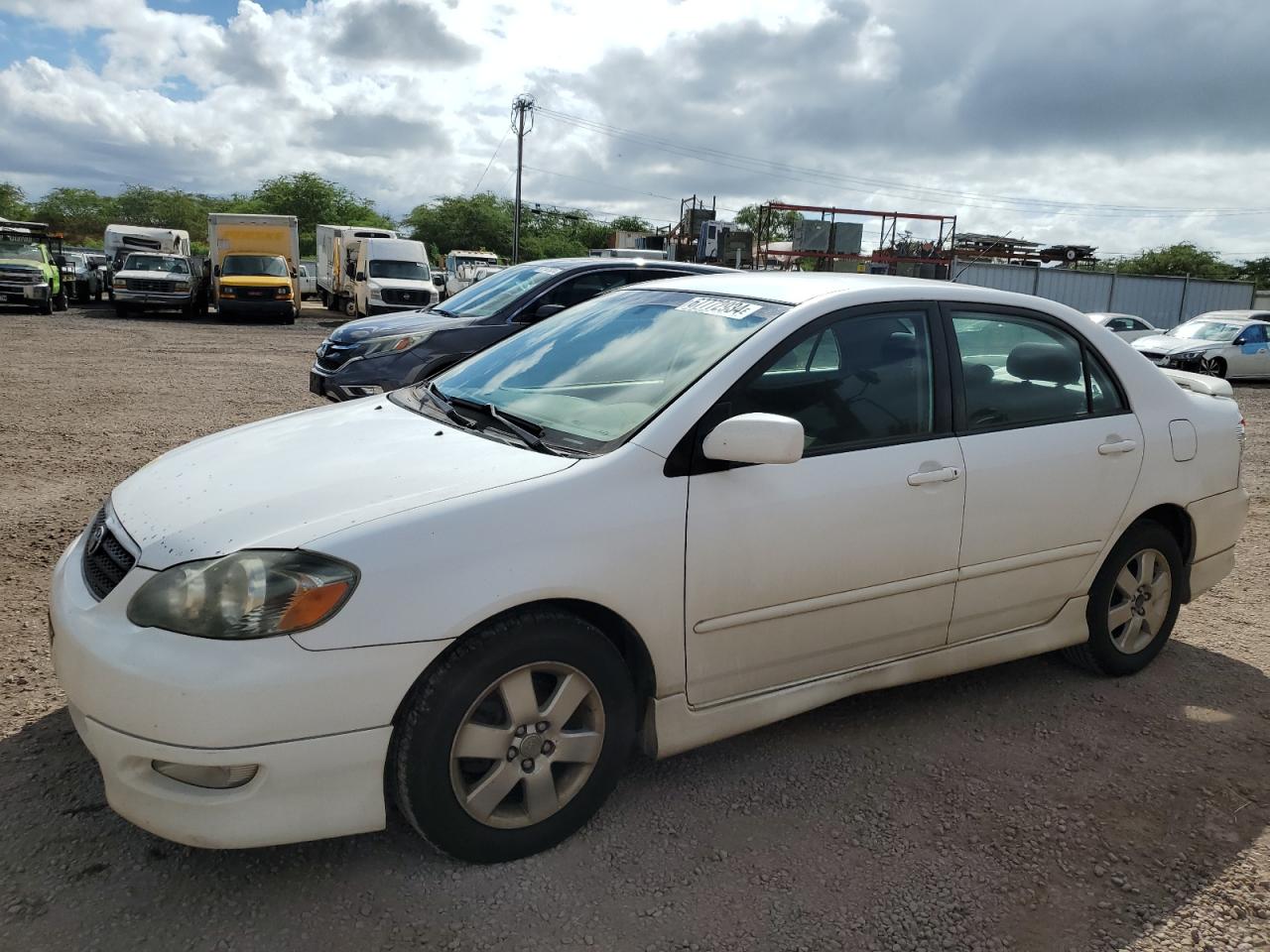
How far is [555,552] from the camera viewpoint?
2.59 meters

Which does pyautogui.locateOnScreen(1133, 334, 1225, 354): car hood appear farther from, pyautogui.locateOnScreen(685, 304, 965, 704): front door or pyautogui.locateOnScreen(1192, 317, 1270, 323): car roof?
pyautogui.locateOnScreen(685, 304, 965, 704): front door

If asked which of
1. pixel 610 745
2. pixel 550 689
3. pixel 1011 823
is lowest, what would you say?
pixel 1011 823

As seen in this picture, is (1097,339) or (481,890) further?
(1097,339)

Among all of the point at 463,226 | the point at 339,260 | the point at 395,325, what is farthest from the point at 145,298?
the point at 463,226

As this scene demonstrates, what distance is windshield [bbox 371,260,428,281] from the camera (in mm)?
24688

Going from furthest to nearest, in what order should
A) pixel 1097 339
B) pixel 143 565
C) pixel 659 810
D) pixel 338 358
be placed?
pixel 338 358 → pixel 1097 339 → pixel 659 810 → pixel 143 565

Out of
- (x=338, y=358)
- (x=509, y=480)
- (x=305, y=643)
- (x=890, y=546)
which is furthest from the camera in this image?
(x=338, y=358)

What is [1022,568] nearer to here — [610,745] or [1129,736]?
[1129,736]

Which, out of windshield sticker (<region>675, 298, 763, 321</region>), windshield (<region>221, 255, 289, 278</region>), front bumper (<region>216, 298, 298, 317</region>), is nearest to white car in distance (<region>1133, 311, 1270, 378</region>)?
windshield sticker (<region>675, 298, 763, 321</region>)

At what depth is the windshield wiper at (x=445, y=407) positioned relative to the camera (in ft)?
10.6

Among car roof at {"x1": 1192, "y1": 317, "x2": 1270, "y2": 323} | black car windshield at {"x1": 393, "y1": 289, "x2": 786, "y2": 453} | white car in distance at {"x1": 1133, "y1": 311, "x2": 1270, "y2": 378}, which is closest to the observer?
black car windshield at {"x1": 393, "y1": 289, "x2": 786, "y2": 453}

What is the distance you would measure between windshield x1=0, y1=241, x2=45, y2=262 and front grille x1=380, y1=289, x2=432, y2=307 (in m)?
9.38

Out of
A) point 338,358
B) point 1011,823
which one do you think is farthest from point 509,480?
point 338,358

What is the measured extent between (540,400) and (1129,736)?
2512 millimetres
